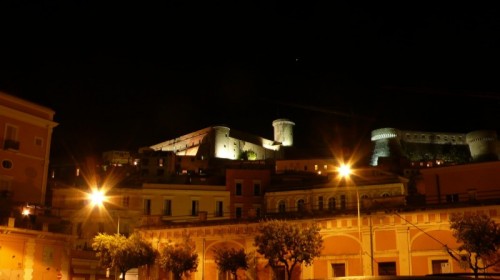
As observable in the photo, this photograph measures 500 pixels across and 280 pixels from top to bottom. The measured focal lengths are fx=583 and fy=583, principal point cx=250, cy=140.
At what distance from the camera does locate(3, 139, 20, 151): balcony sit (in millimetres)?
47125

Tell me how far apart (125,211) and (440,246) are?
1411 inches

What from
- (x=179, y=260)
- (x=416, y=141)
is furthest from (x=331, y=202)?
(x=416, y=141)

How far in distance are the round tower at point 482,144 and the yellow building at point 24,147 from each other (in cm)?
8407

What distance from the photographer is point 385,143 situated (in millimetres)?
120438

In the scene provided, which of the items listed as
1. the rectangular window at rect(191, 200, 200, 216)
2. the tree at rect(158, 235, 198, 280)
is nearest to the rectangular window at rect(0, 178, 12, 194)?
the rectangular window at rect(191, 200, 200, 216)

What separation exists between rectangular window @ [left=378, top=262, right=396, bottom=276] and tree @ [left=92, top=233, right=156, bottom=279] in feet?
46.3

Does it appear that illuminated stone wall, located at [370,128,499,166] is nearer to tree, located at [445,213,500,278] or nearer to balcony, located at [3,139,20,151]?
balcony, located at [3,139,20,151]

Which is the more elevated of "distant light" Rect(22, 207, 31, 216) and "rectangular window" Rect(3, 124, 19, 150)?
"rectangular window" Rect(3, 124, 19, 150)

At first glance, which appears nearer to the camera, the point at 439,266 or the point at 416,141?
the point at 439,266

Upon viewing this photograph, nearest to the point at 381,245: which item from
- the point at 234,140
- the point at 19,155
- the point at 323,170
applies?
the point at 19,155

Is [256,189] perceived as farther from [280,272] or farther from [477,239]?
[477,239]

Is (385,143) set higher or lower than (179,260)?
higher

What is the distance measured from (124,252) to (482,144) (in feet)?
309

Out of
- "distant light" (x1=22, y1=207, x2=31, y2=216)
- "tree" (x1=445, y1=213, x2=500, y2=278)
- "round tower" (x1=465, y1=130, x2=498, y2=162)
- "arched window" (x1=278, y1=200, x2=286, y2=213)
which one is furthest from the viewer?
"round tower" (x1=465, y1=130, x2=498, y2=162)
